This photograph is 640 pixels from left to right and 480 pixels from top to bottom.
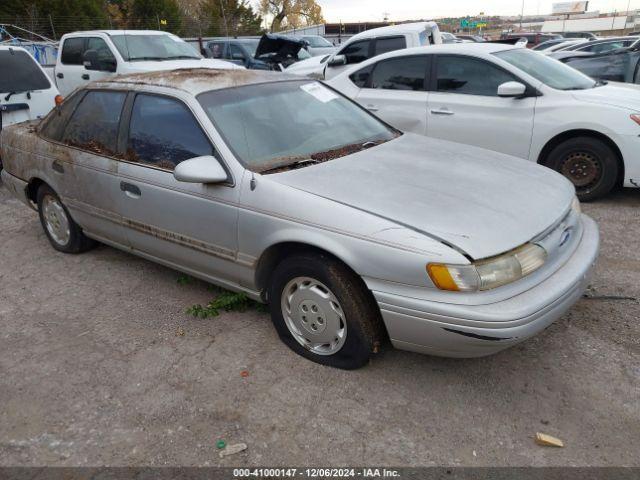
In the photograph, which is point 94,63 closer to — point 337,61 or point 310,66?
point 310,66

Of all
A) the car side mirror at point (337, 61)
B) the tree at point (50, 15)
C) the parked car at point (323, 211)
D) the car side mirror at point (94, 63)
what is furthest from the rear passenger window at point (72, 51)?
the tree at point (50, 15)

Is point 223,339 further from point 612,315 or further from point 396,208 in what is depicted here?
point 612,315

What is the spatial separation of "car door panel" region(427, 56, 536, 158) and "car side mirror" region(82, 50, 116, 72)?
6306 mm

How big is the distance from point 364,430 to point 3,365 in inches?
88.1

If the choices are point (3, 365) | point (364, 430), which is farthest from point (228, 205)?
point (3, 365)

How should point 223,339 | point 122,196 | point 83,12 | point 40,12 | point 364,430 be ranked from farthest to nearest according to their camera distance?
point 83,12, point 40,12, point 122,196, point 223,339, point 364,430

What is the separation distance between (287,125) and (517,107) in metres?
3.17

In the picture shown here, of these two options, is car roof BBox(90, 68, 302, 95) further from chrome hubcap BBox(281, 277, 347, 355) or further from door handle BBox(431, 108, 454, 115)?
door handle BBox(431, 108, 454, 115)

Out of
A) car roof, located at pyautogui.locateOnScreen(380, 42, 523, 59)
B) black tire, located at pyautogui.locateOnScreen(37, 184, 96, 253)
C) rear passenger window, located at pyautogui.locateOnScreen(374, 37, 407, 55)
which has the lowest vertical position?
black tire, located at pyautogui.locateOnScreen(37, 184, 96, 253)

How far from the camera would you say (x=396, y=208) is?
9.09ft

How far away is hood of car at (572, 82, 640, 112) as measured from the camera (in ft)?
17.6

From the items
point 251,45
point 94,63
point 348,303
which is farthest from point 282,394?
point 251,45

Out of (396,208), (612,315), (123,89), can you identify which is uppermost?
(123,89)

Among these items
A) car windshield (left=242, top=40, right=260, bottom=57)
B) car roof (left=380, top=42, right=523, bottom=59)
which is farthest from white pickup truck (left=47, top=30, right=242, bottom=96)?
car windshield (left=242, top=40, right=260, bottom=57)
